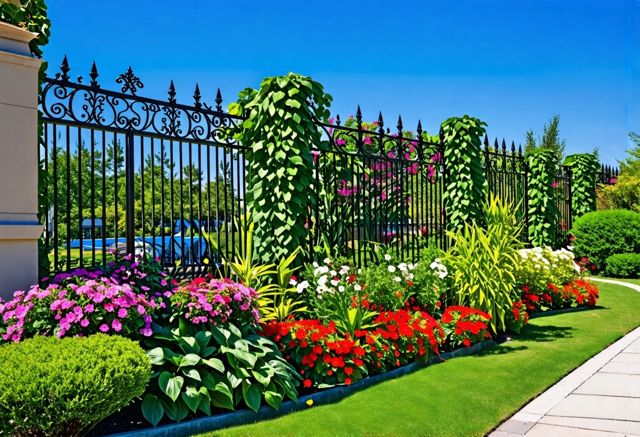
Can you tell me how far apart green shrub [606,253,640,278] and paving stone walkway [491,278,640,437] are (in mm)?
9576

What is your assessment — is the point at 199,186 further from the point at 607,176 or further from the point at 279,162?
the point at 607,176

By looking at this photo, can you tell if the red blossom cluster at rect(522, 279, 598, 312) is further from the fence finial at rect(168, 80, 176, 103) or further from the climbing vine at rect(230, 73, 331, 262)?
the fence finial at rect(168, 80, 176, 103)

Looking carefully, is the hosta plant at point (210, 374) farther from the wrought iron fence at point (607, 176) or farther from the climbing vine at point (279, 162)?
the wrought iron fence at point (607, 176)

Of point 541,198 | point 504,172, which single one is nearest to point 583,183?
point 541,198

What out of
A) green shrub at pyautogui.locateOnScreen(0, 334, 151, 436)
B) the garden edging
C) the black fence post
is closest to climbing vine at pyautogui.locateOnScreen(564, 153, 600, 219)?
the garden edging

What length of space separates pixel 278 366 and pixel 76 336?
1.65 metres

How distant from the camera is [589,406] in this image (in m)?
5.25

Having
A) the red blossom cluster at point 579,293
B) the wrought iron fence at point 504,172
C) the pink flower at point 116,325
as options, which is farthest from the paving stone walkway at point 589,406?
the wrought iron fence at point 504,172

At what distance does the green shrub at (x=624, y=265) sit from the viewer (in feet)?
51.4

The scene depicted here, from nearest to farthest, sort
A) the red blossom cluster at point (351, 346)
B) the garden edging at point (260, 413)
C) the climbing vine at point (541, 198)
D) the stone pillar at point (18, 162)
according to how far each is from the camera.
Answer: the garden edging at point (260, 413) < the stone pillar at point (18, 162) < the red blossom cluster at point (351, 346) < the climbing vine at point (541, 198)

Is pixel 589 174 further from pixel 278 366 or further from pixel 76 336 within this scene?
pixel 76 336

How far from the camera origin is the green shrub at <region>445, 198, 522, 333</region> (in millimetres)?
7914

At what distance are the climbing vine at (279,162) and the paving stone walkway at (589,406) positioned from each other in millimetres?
3147

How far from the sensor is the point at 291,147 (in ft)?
23.2
